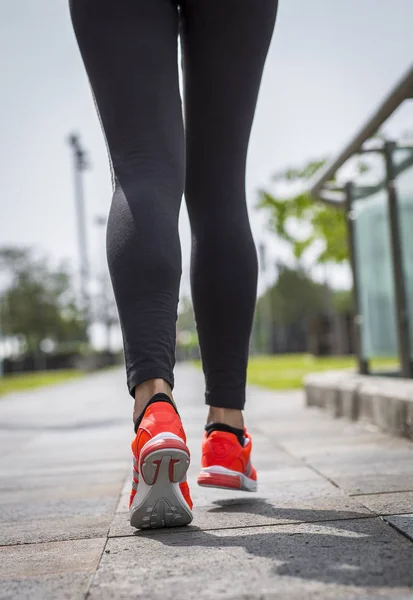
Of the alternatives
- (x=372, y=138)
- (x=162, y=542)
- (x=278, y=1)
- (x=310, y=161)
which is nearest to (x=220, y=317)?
(x=162, y=542)

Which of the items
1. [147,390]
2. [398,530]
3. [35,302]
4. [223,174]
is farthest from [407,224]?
[35,302]

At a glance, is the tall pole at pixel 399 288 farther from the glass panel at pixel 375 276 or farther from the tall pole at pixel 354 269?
the tall pole at pixel 354 269

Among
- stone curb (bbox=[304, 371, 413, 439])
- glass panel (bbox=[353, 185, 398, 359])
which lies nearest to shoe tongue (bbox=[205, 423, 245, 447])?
stone curb (bbox=[304, 371, 413, 439])

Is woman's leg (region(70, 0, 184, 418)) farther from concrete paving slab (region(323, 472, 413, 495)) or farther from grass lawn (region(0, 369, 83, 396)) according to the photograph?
grass lawn (region(0, 369, 83, 396))

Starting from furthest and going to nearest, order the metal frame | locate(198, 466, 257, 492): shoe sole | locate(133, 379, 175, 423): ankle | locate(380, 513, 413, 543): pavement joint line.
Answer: the metal frame, locate(198, 466, 257, 492): shoe sole, locate(133, 379, 175, 423): ankle, locate(380, 513, 413, 543): pavement joint line

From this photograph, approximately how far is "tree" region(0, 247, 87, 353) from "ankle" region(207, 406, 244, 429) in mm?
51915

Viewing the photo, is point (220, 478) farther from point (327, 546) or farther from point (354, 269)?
point (354, 269)

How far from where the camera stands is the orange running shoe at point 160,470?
1484 mm

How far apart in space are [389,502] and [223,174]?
911mm

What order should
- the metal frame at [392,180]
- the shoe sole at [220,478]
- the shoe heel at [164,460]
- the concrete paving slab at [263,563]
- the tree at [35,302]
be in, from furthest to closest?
the tree at [35,302], the metal frame at [392,180], the shoe sole at [220,478], the shoe heel at [164,460], the concrete paving slab at [263,563]

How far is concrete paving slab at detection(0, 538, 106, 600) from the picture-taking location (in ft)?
3.76

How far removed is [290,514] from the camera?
1.62 metres

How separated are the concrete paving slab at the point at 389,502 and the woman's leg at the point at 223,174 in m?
0.38

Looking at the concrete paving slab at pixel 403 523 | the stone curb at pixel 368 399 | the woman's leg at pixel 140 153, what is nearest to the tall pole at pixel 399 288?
the stone curb at pixel 368 399
